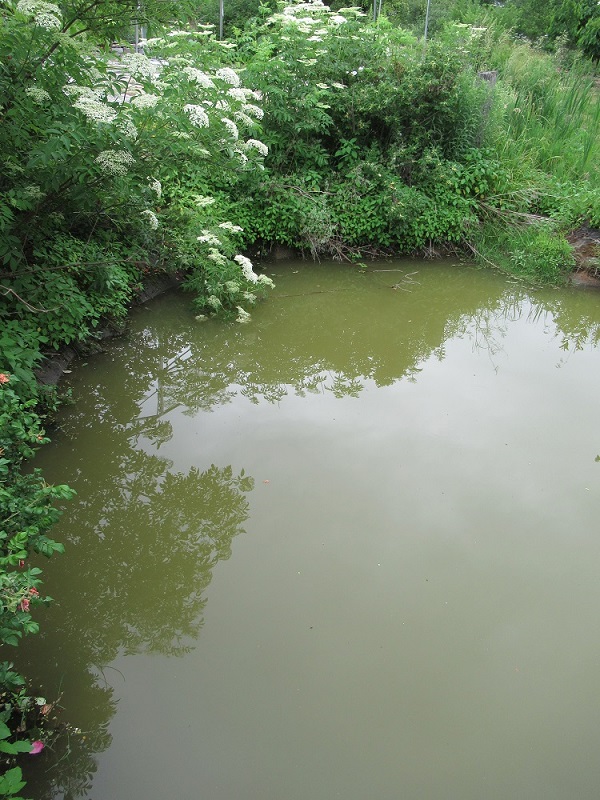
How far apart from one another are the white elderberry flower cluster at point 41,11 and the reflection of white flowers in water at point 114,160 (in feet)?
2.15

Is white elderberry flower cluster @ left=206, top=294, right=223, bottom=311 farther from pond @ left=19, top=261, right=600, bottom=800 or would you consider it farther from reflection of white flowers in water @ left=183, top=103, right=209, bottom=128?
reflection of white flowers in water @ left=183, top=103, right=209, bottom=128

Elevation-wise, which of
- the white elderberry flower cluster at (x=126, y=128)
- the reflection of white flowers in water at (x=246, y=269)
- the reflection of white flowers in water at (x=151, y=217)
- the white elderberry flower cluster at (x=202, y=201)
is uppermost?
the white elderberry flower cluster at (x=126, y=128)

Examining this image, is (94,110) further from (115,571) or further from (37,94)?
(115,571)

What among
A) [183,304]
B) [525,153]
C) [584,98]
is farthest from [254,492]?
[584,98]

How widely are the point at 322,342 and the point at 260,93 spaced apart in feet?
10.1

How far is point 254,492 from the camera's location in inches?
145

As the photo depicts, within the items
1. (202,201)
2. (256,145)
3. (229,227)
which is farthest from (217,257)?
(256,145)

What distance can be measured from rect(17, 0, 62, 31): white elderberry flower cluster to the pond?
2.24m

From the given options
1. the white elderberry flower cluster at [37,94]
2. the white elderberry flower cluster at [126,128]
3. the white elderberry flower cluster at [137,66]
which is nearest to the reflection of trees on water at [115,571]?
the white elderberry flower cluster at [126,128]

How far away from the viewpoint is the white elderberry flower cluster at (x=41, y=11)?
326 centimetres

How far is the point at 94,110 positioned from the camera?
3.53 metres

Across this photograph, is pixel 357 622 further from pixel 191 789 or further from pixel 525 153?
pixel 525 153

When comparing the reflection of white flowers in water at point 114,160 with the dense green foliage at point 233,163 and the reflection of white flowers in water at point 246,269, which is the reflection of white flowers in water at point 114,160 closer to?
the dense green foliage at point 233,163

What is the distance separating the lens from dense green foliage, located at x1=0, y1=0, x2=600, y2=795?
348 cm
